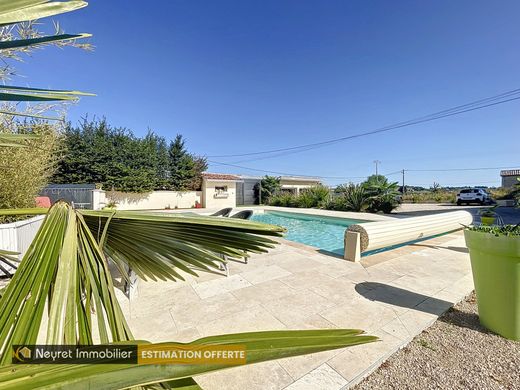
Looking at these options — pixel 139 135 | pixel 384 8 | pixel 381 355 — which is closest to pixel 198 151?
pixel 139 135

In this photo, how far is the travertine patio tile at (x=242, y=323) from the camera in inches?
91.5

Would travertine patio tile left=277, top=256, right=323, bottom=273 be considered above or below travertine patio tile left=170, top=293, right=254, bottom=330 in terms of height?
above

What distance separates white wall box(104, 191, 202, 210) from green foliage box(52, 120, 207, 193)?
50 centimetres

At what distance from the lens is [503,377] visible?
1693 mm

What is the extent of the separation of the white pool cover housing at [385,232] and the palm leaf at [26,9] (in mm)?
4872

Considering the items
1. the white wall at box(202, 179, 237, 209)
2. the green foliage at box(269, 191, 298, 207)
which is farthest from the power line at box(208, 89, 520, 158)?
the white wall at box(202, 179, 237, 209)

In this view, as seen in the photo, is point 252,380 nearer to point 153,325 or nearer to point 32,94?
point 153,325

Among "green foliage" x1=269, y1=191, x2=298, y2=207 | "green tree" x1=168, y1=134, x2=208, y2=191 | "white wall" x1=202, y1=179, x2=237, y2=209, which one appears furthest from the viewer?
"white wall" x1=202, y1=179, x2=237, y2=209

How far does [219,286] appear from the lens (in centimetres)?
337

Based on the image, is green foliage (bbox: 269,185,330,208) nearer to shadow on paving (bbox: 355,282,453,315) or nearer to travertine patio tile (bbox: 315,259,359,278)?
travertine patio tile (bbox: 315,259,359,278)

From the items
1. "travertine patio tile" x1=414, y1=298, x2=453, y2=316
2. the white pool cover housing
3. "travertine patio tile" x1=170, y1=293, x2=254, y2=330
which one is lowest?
"travertine patio tile" x1=414, y1=298, x2=453, y2=316

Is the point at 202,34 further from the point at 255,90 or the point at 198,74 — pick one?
the point at 255,90

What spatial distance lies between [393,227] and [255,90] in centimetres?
1464

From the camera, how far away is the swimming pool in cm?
798
